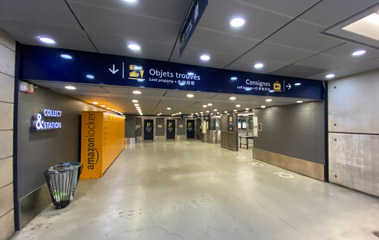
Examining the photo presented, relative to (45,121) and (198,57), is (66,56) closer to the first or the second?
(45,121)

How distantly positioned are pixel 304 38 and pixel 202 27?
1443 mm

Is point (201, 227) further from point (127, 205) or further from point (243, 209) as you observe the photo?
point (127, 205)

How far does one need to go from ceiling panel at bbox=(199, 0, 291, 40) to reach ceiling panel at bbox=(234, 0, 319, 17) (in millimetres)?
51

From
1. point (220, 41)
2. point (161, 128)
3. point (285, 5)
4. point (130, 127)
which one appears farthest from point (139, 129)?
point (285, 5)

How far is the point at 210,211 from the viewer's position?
288cm

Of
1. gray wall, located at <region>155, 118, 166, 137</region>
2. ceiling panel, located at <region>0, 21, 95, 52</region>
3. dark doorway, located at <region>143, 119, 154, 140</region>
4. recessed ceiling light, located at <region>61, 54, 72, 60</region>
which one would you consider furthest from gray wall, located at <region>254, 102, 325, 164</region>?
dark doorway, located at <region>143, 119, 154, 140</region>

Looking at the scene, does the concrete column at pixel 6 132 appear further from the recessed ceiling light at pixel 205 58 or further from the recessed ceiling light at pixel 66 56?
the recessed ceiling light at pixel 205 58

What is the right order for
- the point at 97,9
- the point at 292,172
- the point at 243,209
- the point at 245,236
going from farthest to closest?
the point at 292,172 → the point at 243,209 → the point at 245,236 → the point at 97,9

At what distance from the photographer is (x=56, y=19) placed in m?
1.80

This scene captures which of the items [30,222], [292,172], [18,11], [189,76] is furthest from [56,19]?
[292,172]

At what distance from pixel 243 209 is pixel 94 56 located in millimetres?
3847

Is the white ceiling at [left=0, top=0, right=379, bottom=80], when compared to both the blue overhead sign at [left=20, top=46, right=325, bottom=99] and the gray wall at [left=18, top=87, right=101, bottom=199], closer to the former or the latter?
the blue overhead sign at [left=20, top=46, right=325, bottom=99]

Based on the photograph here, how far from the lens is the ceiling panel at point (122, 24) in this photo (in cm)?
168

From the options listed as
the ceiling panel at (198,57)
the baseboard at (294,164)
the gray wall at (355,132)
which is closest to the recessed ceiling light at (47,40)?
the ceiling panel at (198,57)
